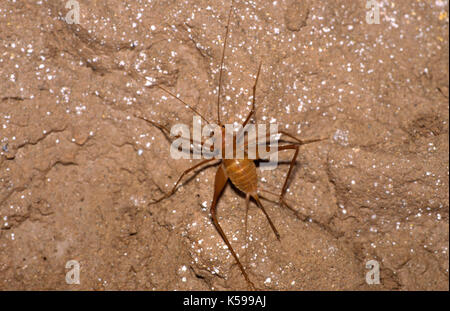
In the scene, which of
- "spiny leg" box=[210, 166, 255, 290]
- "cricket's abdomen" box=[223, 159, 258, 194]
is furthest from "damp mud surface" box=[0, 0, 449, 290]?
"cricket's abdomen" box=[223, 159, 258, 194]

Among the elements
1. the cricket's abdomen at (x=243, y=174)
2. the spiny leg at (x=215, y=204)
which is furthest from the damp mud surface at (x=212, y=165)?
the cricket's abdomen at (x=243, y=174)

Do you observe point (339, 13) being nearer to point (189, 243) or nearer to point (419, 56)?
point (419, 56)

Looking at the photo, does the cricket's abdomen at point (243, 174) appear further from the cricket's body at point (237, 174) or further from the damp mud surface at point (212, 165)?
the damp mud surface at point (212, 165)

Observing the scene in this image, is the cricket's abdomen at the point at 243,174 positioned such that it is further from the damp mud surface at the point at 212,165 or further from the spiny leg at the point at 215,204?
the damp mud surface at the point at 212,165

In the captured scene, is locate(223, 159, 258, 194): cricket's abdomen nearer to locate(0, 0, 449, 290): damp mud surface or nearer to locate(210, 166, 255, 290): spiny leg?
locate(210, 166, 255, 290): spiny leg

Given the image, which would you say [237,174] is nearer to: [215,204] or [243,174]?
[243,174]
